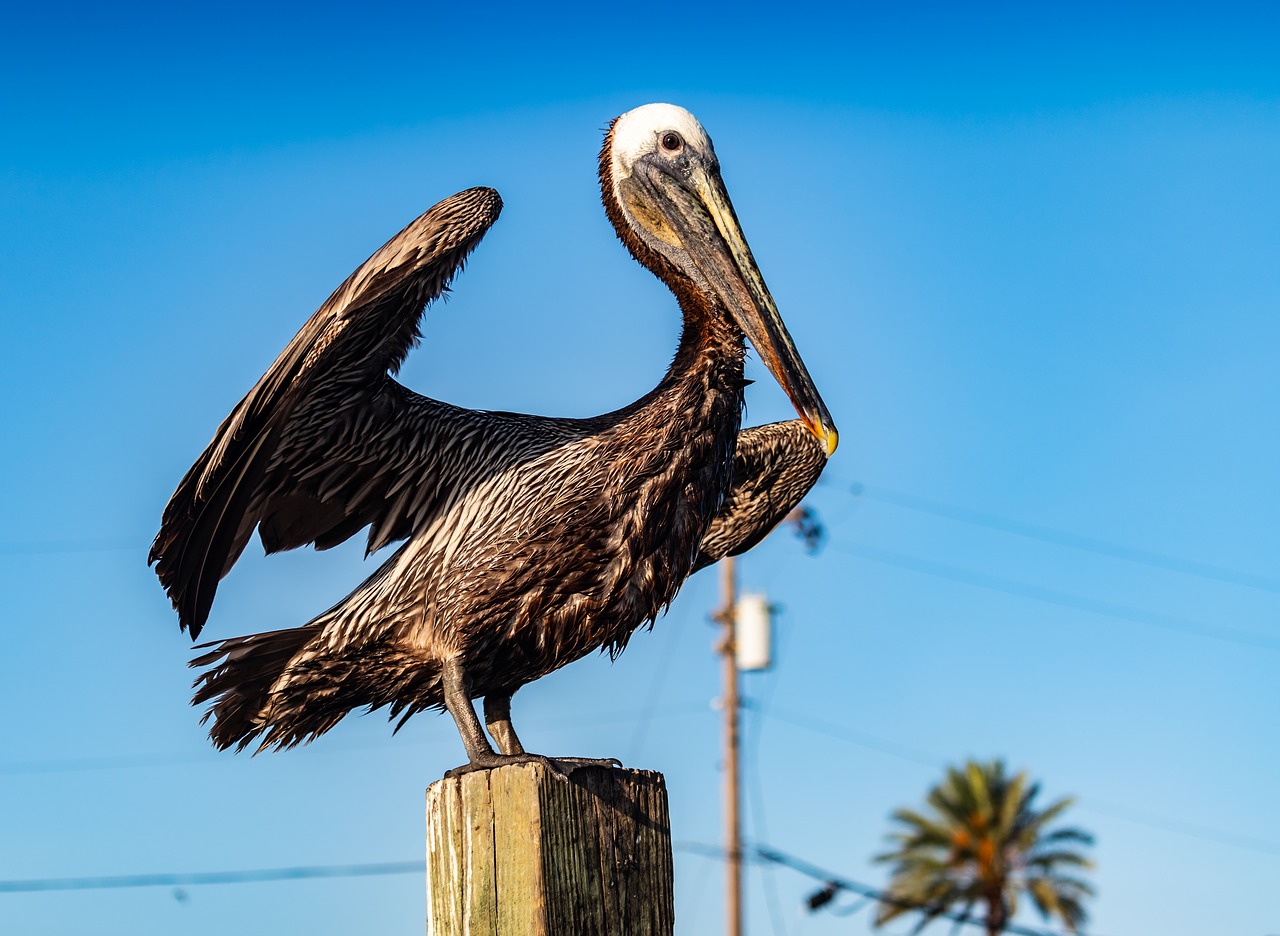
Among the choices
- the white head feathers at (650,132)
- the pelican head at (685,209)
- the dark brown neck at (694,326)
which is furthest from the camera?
the white head feathers at (650,132)

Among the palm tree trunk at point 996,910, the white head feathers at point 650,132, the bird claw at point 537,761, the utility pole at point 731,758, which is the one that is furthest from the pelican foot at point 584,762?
the palm tree trunk at point 996,910

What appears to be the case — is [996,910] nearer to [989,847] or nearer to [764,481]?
[989,847]

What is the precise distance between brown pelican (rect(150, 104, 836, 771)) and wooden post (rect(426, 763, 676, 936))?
0.60 m

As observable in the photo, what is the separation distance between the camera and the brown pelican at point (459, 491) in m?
5.05

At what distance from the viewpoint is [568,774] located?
4.09m

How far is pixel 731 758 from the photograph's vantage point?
22016 mm

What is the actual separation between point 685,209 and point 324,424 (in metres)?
1.51

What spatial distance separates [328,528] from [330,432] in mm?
439

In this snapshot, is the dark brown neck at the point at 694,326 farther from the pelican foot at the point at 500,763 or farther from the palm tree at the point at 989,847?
the palm tree at the point at 989,847

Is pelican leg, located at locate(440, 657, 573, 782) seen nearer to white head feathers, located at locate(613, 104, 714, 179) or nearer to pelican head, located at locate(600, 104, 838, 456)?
pelican head, located at locate(600, 104, 838, 456)

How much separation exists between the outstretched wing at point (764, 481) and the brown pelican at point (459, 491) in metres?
0.90

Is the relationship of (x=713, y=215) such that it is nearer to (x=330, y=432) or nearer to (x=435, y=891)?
(x=330, y=432)

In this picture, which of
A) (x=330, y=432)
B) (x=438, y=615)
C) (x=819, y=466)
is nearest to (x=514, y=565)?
(x=438, y=615)

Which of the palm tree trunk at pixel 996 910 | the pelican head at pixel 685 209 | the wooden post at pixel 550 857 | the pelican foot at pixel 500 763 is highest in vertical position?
the palm tree trunk at pixel 996 910
